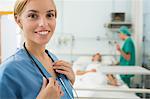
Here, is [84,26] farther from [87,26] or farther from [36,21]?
[36,21]

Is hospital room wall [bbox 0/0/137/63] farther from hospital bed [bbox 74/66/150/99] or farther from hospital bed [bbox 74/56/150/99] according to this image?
hospital bed [bbox 74/66/150/99]

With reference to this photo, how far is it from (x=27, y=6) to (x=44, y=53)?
27 centimetres

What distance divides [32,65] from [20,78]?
0.09 metres

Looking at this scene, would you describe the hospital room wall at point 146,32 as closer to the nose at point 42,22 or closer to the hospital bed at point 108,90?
the hospital bed at point 108,90

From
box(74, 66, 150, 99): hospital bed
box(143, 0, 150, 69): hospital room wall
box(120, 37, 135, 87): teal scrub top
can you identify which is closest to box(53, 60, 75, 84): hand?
box(74, 66, 150, 99): hospital bed

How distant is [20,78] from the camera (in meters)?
0.91

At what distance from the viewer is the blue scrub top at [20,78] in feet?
2.84

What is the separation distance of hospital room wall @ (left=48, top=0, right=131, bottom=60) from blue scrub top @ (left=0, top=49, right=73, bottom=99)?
161 inches

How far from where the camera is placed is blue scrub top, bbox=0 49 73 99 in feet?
2.84

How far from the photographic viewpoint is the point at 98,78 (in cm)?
301

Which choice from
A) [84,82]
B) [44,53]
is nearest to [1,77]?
[44,53]

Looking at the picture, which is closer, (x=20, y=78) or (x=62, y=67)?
(x=20, y=78)

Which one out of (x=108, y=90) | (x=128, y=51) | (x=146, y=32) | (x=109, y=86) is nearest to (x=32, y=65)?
(x=108, y=90)

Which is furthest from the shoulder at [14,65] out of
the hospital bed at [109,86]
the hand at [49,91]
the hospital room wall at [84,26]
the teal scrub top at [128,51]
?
the hospital room wall at [84,26]
